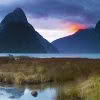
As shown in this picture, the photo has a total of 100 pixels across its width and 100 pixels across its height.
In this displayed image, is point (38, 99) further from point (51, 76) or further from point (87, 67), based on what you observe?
point (87, 67)

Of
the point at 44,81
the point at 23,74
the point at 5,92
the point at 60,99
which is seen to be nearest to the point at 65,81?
the point at 44,81

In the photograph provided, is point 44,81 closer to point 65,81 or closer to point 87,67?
point 65,81

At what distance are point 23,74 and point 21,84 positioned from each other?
5.17 ft

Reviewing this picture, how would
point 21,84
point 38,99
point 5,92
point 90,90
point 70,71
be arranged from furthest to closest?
point 70,71 → point 21,84 → point 5,92 → point 38,99 → point 90,90

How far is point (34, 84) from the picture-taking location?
103 feet

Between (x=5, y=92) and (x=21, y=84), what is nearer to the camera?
(x=5, y=92)

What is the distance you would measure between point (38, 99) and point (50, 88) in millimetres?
4263

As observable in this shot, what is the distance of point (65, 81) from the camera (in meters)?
32.5

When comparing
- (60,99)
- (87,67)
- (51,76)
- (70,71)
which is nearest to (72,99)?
(60,99)

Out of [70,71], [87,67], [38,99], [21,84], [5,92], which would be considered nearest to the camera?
[38,99]

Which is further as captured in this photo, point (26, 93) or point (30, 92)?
point (30, 92)

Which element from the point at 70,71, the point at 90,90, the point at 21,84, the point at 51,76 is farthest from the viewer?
the point at 70,71

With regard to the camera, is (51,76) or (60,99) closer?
(60,99)

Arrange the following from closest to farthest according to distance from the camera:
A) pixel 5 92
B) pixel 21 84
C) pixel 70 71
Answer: pixel 5 92 < pixel 21 84 < pixel 70 71
